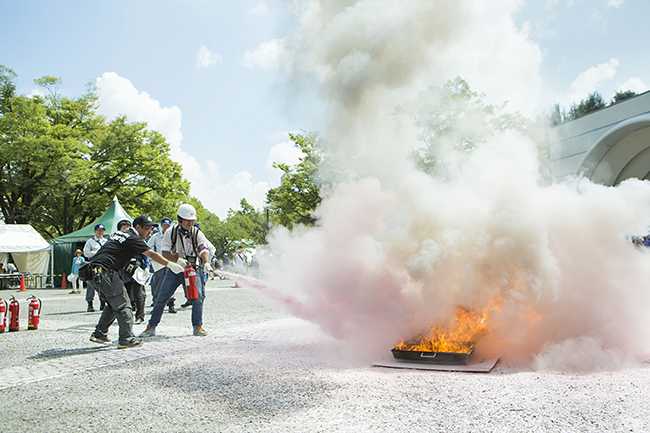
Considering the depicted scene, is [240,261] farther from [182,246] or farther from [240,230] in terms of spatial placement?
[240,230]

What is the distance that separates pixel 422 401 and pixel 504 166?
10.8 feet

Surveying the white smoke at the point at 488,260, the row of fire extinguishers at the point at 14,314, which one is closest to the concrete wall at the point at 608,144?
the white smoke at the point at 488,260

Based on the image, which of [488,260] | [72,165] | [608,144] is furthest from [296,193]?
[488,260]

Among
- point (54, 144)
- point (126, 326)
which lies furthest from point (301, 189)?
point (126, 326)

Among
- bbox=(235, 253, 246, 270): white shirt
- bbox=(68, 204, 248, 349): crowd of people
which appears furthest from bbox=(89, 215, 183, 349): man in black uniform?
bbox=(235, 253, 246, 270): white shirt

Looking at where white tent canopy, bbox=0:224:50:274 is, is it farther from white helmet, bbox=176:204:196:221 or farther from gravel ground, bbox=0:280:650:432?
gravel ground, bbox=0:280:650:432

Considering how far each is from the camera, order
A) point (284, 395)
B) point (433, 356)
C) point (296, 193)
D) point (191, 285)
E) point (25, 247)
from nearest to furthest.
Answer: point (284, 395)
point (433, 356)
point (191, 285)
point (25, 247)
point (296, 193)

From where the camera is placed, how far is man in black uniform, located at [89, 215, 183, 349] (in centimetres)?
550

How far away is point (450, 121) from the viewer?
15531 millimetres

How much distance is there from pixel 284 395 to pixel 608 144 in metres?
17.4

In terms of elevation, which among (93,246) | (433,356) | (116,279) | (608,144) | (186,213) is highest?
(608,144)

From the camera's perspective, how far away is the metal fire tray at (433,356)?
440cm

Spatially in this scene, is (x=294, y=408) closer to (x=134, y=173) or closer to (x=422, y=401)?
(x=422, y=401)

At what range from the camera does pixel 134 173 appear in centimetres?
2736
